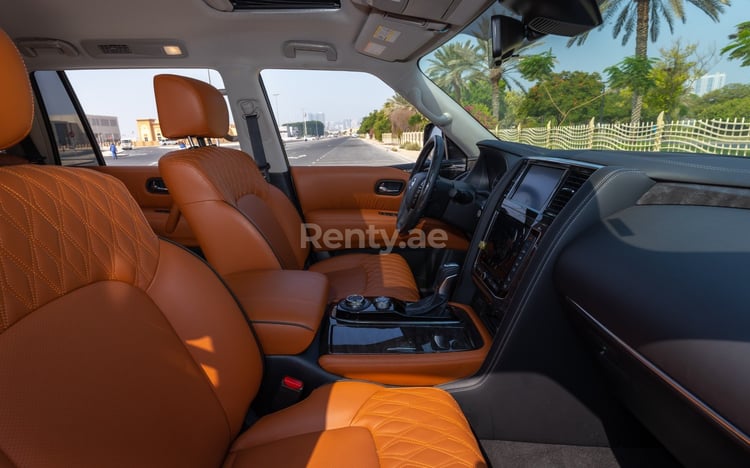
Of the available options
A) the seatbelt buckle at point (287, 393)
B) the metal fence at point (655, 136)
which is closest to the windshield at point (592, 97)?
the metal fence at point (655, 136)

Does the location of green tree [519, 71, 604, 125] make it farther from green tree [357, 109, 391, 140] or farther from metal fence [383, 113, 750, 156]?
green tree [357, 109, 391, 140]

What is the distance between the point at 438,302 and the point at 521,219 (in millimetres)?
428

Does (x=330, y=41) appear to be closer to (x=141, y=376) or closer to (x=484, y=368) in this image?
(x=484, y=368)

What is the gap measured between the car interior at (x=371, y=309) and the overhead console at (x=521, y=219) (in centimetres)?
1

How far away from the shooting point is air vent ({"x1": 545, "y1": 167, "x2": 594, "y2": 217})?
43.7 inches

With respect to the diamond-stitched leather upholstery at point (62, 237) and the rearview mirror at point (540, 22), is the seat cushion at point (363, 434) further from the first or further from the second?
the rearview mirror at point (540, 22)

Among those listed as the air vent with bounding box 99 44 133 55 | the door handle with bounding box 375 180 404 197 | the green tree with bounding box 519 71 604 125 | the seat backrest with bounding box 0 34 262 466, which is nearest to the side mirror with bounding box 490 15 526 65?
the green tree with bounding box 519 71 604 125

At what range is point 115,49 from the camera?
2.57 m

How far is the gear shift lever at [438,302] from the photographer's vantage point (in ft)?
4.74

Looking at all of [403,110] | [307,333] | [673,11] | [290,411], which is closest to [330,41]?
[403,110]

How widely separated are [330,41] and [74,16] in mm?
1401

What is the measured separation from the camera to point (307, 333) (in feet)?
3.91

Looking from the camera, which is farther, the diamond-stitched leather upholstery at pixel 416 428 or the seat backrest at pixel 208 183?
the seat backrest at pixel 208 183

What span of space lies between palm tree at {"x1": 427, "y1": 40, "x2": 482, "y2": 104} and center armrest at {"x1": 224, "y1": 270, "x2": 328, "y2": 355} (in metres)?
1.79
